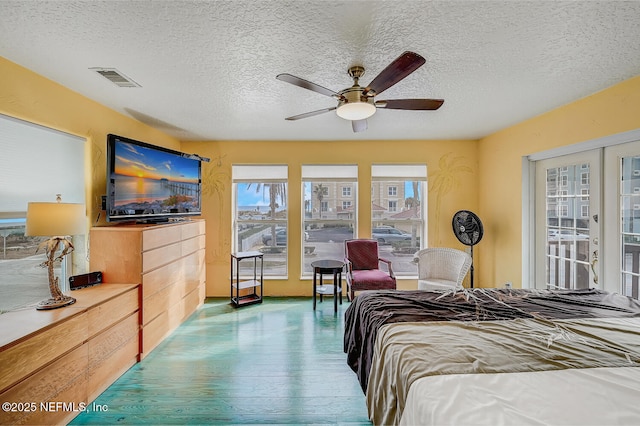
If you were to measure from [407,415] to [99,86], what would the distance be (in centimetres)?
333

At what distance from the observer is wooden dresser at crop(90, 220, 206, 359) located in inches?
99.4

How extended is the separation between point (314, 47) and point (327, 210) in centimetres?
291

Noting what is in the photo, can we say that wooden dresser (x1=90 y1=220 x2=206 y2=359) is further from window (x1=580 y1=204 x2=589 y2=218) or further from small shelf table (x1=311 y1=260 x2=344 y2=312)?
window (x1=580 y1=204 x2=589 y2=218)

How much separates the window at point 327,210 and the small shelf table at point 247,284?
0.77m

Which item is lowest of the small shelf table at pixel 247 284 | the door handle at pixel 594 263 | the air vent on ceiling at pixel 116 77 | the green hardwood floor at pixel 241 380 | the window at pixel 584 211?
the green hardwood floor at pixel 241 380

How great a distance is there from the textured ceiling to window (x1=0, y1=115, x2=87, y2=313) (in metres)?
0.53

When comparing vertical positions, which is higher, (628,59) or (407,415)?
(628,59)

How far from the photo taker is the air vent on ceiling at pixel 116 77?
2.11m

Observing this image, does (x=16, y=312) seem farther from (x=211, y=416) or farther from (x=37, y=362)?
(x=211, y=416)

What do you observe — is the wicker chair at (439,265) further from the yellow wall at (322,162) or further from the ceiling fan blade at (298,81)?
the ceiling fan blade at (298,81)

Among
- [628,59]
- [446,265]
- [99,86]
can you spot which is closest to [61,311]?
[99,86]

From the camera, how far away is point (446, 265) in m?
3.77

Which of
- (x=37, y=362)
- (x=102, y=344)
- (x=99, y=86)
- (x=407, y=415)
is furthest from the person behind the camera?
(x=99, y=86)

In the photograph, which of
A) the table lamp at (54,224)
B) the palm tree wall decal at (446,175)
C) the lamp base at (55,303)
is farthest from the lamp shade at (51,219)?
the palm tree wall decal at (446,175)
